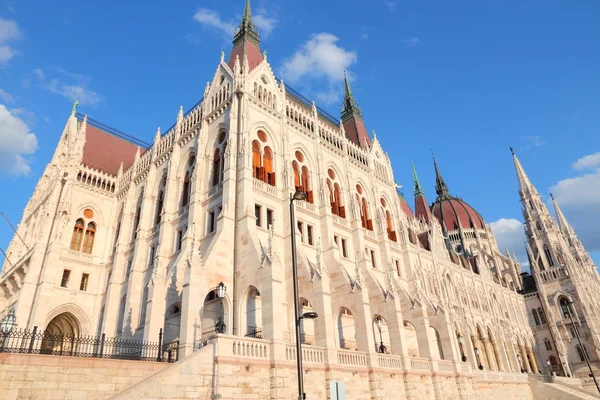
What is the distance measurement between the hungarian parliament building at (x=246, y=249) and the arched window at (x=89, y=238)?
6.5 inches

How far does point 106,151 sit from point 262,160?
22.0m

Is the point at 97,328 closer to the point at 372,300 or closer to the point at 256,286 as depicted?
the point at 256,286

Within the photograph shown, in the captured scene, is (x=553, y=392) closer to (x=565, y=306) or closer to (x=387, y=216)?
(x=387, y=216)

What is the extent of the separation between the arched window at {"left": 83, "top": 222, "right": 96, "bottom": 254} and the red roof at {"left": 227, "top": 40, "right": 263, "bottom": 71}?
62.6ft

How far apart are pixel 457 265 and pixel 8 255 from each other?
52.3m

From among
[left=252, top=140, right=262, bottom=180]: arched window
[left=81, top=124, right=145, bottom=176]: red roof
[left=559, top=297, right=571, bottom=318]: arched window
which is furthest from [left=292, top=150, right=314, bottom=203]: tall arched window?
[left=559, top=297, right=571, bottom=318]: arched window

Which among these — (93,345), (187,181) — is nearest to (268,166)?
(187,181)

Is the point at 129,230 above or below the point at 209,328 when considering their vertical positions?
above

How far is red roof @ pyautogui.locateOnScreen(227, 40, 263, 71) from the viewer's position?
35950mm

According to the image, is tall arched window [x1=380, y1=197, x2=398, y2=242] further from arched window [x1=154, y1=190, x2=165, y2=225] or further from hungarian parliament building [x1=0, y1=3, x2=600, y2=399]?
arched window [x1=154, y1=190, x2=165, y2=225]

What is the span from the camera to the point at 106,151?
1650 inches

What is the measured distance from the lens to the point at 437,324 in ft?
102

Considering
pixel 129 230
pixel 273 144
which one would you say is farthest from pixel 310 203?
pixel 129 230

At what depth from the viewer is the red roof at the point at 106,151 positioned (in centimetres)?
3939
